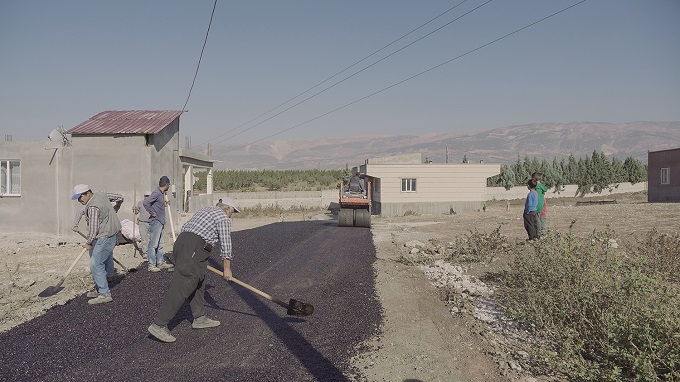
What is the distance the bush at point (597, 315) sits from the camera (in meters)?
5.02

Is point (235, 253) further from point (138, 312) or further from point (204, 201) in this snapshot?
point (204, 201)

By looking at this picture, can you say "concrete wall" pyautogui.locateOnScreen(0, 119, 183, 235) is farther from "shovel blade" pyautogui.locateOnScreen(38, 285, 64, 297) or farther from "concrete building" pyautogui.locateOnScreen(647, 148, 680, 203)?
"concrete building" pyautogui.locateOnScreen(647, 148, 680, 203)

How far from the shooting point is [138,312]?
782 centimetres

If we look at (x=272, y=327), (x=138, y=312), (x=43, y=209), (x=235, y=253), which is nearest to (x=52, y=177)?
(x=43, y=209)

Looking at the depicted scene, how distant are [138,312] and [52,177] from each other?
14129mm

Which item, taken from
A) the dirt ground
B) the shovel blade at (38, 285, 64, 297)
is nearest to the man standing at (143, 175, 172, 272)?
the dirt ground

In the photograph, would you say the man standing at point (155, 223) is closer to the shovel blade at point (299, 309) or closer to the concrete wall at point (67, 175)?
the shovel blade at point (299, 309)

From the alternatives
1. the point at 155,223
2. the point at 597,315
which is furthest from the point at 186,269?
the point at 155,223

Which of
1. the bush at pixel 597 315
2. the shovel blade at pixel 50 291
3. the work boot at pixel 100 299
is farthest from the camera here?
the shovel blade at pixel 50 291

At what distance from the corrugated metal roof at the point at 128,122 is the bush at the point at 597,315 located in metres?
15.4

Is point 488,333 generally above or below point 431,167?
below

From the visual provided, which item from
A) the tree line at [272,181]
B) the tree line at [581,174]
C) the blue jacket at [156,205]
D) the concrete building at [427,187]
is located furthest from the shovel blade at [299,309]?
the tree line at [272,181]

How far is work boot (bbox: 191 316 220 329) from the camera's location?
692cm

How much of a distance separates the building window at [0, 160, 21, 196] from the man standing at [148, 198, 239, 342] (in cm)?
1628
